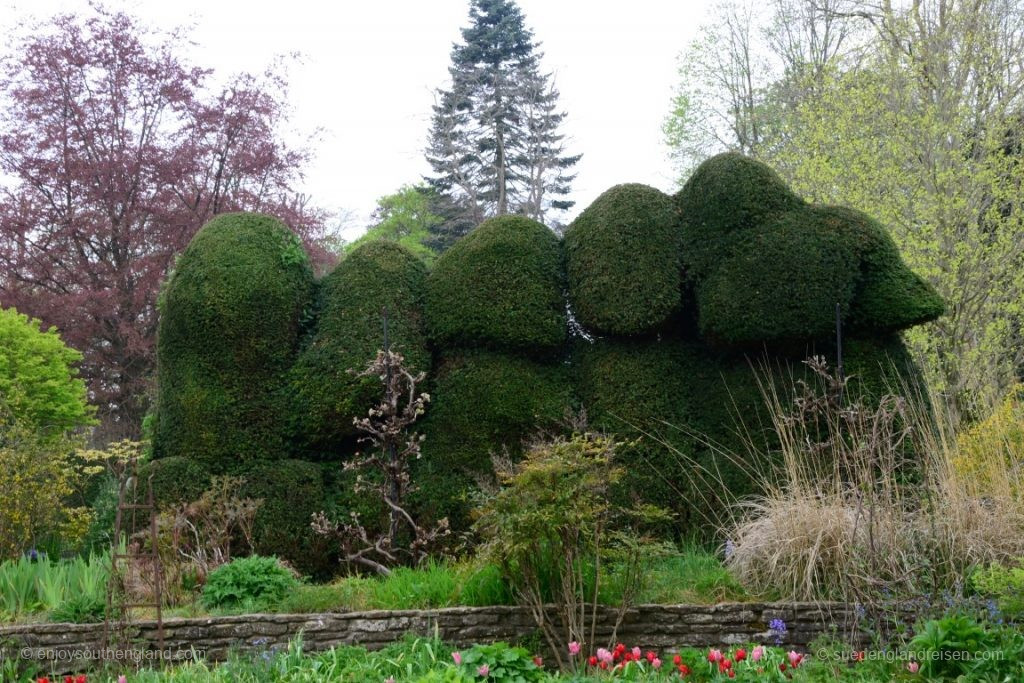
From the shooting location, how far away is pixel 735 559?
5949 millimetres

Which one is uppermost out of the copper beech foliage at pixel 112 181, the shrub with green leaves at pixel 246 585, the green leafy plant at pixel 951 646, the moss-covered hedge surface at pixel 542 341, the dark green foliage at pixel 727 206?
the copper beech foliage at pixel 112 181

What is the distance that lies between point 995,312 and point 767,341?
17.5ft

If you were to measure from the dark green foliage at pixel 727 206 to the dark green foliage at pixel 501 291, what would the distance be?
1.24m

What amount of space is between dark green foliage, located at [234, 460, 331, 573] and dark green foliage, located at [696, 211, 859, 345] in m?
3.59

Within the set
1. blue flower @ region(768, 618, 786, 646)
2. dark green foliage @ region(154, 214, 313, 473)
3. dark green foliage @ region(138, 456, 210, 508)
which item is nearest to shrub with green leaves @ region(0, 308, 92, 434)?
dark green foliage @ region(154, 214, 313, 473)

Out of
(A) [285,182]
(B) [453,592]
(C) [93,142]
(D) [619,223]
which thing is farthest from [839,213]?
(C) [93,142]

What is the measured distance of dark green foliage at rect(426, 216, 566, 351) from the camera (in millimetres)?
7938

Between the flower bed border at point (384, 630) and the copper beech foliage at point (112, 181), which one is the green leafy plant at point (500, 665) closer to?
the flower bed border at point (384, 630)

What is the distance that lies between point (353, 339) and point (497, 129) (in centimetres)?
1737

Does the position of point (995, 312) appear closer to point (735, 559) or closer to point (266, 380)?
point (735, 559)

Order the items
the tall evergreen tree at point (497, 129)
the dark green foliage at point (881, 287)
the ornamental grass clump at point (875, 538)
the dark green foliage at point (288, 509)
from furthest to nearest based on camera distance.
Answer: the tall evergreen tree at point (497, 129), the dark green foliage at point (881, 287), the dark green foliage at point (288, 509), the ornamental grass clump at point (875, 538)

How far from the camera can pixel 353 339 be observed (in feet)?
26.2

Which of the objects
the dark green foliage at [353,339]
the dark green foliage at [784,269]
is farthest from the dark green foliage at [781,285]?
the dark green foliage at [353,339]

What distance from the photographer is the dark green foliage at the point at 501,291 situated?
26.0ft
